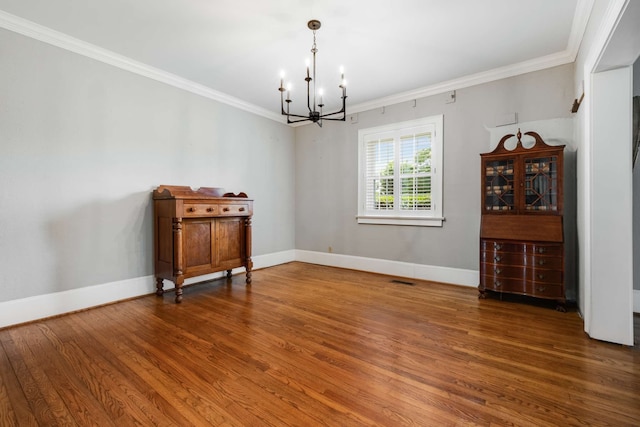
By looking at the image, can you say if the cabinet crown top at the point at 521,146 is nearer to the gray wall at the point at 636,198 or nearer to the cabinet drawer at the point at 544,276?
the gray wall at the point at 636,198

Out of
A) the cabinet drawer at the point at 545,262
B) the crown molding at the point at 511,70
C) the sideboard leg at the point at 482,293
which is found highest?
the crown molding at the point at 511,70

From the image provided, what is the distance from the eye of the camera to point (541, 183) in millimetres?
3049

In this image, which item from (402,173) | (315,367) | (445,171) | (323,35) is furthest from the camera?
(402,173)

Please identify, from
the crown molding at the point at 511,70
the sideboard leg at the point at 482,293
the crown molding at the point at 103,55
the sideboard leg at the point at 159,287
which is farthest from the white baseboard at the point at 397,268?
the crown molding at the point at 103,55

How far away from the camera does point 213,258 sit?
11.6 ft

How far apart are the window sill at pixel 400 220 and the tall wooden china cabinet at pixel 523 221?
75 cm

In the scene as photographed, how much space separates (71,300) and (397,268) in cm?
396

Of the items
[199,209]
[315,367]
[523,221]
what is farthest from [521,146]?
[199,209]

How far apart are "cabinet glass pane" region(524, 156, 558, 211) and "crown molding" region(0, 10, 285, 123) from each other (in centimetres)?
402

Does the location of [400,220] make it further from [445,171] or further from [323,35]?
[323,35]

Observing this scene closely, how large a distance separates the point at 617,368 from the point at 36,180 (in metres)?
4.84

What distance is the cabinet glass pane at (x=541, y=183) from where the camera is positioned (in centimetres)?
299

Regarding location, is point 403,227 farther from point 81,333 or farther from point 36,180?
point 36,180

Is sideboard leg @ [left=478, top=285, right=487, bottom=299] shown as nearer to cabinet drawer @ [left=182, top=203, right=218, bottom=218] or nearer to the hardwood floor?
the hardwood floor
